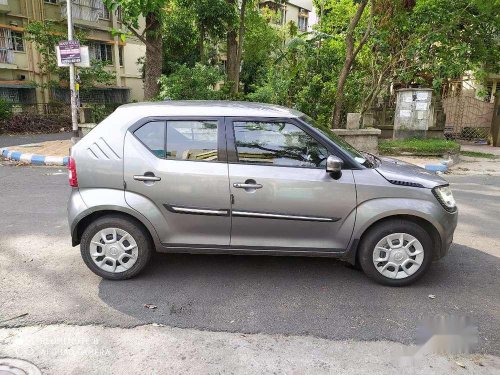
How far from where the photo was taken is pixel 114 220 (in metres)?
3.75

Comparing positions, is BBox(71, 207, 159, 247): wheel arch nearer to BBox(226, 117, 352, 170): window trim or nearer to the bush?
BBox(226, 117, 352, 170): window trim

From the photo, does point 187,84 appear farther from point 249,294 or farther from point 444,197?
point 444,197

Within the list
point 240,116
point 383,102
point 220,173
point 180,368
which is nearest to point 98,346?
point 180,368

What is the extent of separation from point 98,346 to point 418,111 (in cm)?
1284

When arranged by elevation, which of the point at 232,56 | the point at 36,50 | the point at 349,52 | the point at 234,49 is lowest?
the point at 349,52

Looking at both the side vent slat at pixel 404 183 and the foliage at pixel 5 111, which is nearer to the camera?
the side vent slat at pixel 404 183

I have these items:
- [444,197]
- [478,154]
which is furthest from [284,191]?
[478,154]

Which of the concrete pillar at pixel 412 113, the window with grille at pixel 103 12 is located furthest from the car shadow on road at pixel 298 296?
the window with grille at pixel 103 12

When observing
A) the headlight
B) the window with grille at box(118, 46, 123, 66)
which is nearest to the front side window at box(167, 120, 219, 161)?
the headlight

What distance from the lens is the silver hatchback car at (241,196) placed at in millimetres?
3631

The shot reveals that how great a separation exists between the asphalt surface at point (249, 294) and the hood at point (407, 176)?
996 millimetres

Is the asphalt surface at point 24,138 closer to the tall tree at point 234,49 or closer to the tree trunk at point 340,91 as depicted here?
the tall tree at point 234,49

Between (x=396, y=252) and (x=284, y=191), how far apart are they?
122cm

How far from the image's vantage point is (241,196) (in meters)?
3.64
